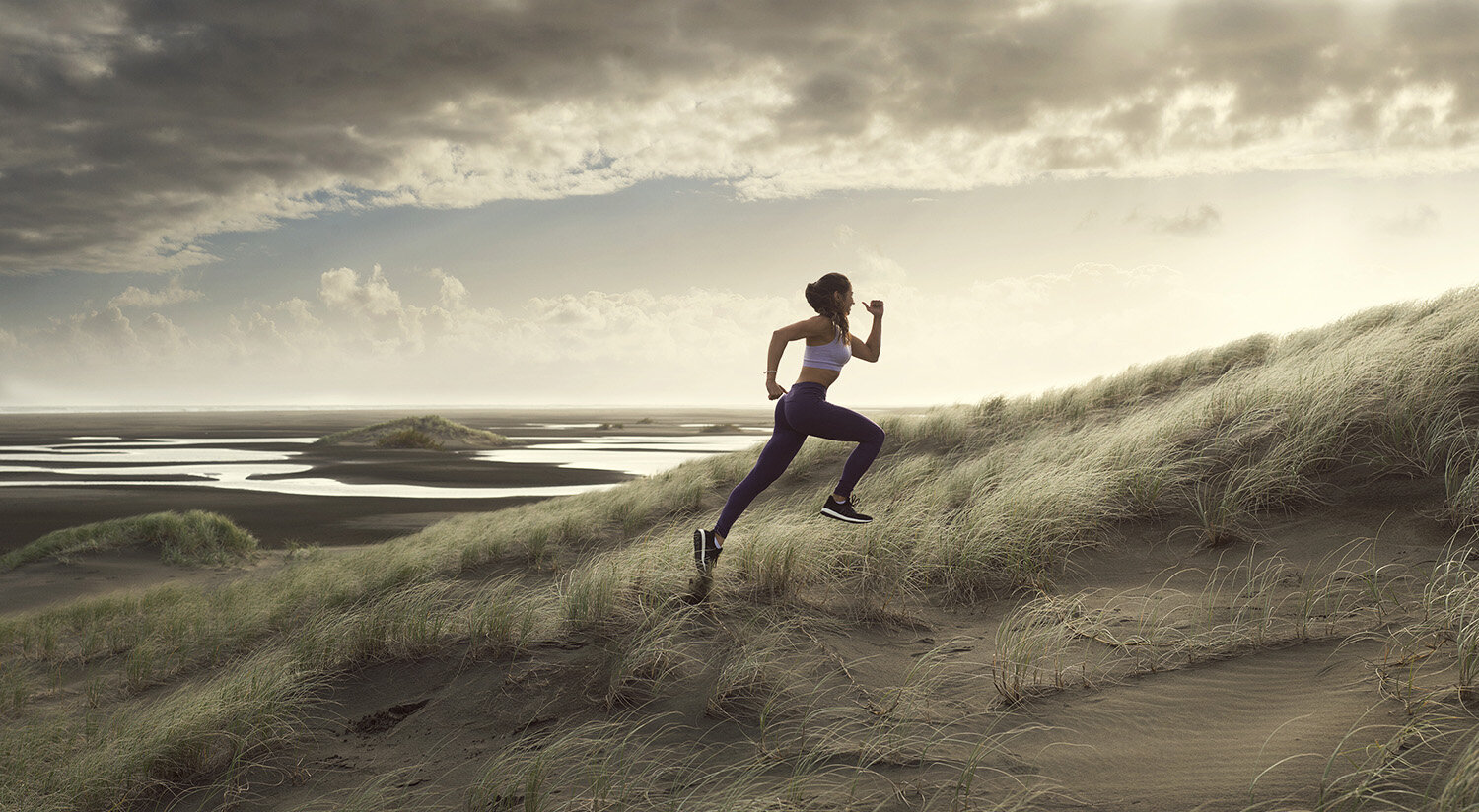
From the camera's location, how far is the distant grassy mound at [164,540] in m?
16.7

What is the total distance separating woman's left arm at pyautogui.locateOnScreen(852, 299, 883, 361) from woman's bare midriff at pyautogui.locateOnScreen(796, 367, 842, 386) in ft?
1.10

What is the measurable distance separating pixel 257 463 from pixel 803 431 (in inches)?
1757

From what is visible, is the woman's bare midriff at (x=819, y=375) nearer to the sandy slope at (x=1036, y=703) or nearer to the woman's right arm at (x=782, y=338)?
the woman's right arm at (x=782, y=338)

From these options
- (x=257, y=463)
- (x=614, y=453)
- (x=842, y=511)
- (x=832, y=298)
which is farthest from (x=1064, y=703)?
(x=257, y=463)

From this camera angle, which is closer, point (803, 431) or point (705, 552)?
point (803, 431)

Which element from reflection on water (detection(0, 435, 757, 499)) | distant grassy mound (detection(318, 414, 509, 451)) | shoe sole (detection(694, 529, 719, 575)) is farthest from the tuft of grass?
shoe sole (detection(694, 529, 719, 575))

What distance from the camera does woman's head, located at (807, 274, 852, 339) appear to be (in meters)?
5.16

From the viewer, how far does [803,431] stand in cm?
519

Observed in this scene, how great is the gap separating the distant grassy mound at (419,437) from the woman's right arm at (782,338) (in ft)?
152

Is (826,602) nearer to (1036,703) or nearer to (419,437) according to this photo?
(1036,703)

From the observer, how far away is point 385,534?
64.6 feet

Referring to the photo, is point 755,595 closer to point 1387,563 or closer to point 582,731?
point 582,731

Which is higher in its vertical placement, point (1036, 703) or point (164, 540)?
point (1036, 703)

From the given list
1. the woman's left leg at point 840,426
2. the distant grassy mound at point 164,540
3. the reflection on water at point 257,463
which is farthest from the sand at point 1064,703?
the reflection on water at point 257,463
